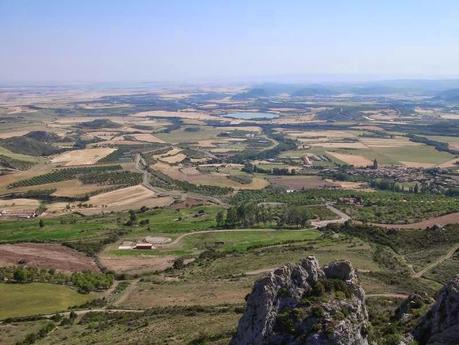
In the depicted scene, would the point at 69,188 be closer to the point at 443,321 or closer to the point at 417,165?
the point at 417,165

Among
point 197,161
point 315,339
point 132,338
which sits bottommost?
point 197,161

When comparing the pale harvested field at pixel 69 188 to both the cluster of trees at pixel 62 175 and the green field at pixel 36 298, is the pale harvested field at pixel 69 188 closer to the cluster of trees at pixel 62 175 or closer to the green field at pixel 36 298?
the cluster of trees at pixel 62 175

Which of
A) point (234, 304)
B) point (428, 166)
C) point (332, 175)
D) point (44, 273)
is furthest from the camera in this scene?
point (428, 166)

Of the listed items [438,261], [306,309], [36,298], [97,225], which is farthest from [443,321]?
[97,225]

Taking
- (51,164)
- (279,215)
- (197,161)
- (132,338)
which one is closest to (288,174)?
(197,161)

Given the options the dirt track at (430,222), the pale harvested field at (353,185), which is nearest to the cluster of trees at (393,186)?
the pale harvested field at (353,185)

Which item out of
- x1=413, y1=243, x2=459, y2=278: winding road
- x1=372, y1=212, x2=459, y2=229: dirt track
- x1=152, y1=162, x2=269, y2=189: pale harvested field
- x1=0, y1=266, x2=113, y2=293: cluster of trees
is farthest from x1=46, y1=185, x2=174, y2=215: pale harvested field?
x1=413, y1=243, x2=459, y2=278: winding road

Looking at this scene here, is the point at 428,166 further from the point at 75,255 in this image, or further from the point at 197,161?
the point at 75,255
